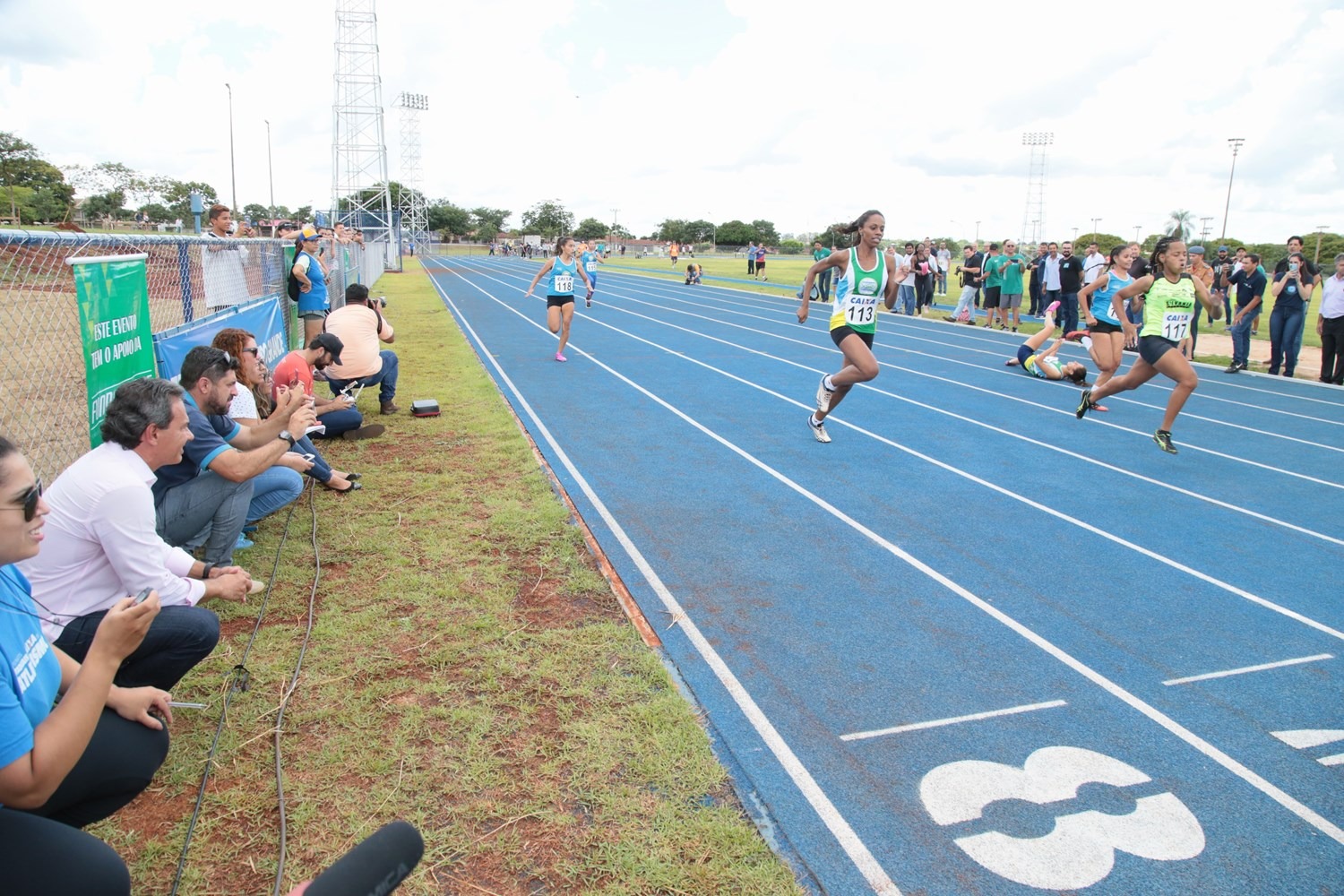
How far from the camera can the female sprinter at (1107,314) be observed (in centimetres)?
991

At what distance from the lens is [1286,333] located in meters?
13.4

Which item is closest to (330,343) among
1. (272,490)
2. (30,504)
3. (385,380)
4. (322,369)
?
(322,369)

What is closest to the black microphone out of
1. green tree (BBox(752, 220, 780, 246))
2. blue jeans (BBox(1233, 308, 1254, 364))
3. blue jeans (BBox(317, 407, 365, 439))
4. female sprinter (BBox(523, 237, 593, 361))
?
blue jeans (BBox(317, 407, 365, 439))

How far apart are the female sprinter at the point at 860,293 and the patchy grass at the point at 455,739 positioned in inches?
154

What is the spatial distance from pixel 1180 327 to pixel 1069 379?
14.4 ft

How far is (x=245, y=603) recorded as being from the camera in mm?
4516

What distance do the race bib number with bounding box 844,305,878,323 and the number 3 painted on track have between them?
557cm

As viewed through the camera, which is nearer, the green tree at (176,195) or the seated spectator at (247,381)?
the seated spectator at (247,381)

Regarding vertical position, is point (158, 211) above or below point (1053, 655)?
above

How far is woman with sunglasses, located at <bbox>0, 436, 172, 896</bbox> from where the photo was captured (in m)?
2.02

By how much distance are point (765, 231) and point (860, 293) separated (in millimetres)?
126057

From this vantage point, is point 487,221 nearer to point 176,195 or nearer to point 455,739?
point 176,195

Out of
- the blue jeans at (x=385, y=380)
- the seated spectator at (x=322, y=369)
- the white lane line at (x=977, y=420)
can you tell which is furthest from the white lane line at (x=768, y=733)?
the white lane line at (x=977, y=420)

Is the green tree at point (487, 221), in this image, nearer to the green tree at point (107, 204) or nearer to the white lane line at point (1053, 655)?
the green tree at point (107, 204)
